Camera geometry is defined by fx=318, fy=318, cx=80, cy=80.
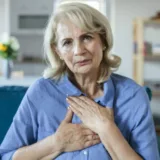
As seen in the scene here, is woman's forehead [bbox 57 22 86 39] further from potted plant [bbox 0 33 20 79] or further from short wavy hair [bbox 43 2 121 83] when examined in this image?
potted plant [bbox 0 33 20 79]

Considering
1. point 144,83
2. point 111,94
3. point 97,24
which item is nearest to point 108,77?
point 111,94

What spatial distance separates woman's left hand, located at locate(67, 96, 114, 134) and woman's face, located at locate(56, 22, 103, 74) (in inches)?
4.7

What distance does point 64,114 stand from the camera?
50.6 inches

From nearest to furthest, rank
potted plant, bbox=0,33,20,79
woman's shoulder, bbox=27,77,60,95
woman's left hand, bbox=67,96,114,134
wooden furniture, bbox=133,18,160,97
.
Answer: woman's left hand, bbox=67,96,114,134 → woman's shoulder, bbox=27,77,60,95 → potted plant, bbox=0,33,20,79 → wooden furniture, bbox=133,18,160,97

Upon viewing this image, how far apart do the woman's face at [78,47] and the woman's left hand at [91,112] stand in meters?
0.12

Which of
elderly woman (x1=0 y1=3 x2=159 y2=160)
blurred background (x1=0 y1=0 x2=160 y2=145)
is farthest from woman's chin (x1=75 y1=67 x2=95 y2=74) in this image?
blurred background (x1=0 y1=0 x2=160 y2=145)

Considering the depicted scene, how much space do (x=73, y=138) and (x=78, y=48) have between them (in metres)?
0.35

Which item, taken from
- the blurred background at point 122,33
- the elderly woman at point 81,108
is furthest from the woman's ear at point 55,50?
the blurred background at point 122,33

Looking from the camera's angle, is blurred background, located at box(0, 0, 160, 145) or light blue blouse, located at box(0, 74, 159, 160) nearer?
light blue blouse, located at box(0, 74, 159, 160)

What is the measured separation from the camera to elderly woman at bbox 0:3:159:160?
121 cm

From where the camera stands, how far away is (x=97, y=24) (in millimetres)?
1261

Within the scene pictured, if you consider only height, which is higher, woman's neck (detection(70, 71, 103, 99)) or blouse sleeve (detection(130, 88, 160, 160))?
woman's neck (detection(70, 71, 103, 99))

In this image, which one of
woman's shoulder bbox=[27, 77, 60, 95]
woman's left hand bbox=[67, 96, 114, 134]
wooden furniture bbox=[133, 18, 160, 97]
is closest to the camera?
woman's left hand bbox=[67, 96, 114, 134]

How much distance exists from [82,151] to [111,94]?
255mm
